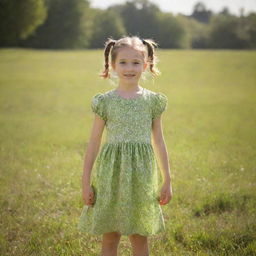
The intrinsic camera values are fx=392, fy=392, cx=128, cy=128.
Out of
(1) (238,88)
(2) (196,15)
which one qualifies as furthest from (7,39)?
(2) (196,15)

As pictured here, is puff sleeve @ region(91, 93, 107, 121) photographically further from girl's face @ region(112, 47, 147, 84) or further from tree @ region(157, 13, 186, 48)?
tree @ region(157, 13, 186, 48)

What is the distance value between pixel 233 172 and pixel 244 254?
2994 millimetres

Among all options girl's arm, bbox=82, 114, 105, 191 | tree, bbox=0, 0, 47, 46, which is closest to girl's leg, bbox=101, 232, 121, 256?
girl's arm, bbox=82, 114, 105, 191

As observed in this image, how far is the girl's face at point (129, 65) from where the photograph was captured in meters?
3.21

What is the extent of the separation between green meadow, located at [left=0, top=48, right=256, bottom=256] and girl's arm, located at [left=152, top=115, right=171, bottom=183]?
41.7 inches

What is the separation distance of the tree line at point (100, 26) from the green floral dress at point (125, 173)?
180ft

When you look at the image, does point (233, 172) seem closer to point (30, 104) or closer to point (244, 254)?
point (244, 254)

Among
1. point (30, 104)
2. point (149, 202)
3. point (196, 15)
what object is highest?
point (196, 15)

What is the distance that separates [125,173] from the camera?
3.13 meters

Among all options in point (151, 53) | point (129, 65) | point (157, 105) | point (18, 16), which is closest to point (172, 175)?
point (157, 105)

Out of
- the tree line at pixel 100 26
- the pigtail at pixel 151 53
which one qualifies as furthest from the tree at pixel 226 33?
the pigtail at pixel 151 53

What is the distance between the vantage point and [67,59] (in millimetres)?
37250

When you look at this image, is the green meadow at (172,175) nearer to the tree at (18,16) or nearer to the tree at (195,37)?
the tree at (18,16)

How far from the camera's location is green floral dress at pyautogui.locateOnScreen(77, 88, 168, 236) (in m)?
3.16
